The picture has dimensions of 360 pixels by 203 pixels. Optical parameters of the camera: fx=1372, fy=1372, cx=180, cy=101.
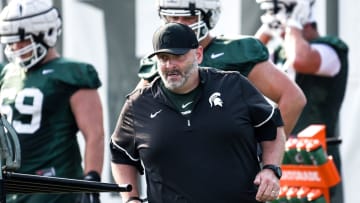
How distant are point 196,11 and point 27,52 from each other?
3.83 ft

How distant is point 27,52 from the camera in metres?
6.94

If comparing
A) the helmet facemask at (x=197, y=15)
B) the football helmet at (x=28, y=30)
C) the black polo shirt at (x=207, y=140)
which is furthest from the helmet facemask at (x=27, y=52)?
the black polo shirt at (x=207, y=140)

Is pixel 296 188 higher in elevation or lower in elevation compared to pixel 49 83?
lower

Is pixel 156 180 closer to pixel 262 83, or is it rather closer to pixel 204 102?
pixel 204 102

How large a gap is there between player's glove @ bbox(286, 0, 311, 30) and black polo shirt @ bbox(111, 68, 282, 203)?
7.24 feet

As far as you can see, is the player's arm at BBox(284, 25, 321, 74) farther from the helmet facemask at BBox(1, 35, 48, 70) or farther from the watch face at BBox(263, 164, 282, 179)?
the watch face at BBox(263, 164, 282, 179)

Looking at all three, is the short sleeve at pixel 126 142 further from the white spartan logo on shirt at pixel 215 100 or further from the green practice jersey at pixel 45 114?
the green practice jersey at pixel 45 114

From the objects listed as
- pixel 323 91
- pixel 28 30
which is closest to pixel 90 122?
pixel 28 30

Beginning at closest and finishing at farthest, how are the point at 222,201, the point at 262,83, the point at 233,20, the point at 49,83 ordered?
the point at 222,201, the point at 262,83, the point at 49,83, the point at 233,20

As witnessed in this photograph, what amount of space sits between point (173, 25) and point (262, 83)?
108 cm

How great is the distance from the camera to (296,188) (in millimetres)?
7074

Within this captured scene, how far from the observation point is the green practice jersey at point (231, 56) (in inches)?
241

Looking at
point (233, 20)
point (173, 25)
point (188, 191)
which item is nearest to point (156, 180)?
point (188, 191)

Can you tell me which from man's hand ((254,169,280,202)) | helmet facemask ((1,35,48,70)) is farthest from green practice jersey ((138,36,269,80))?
man's hand ((254,169,280,202))
